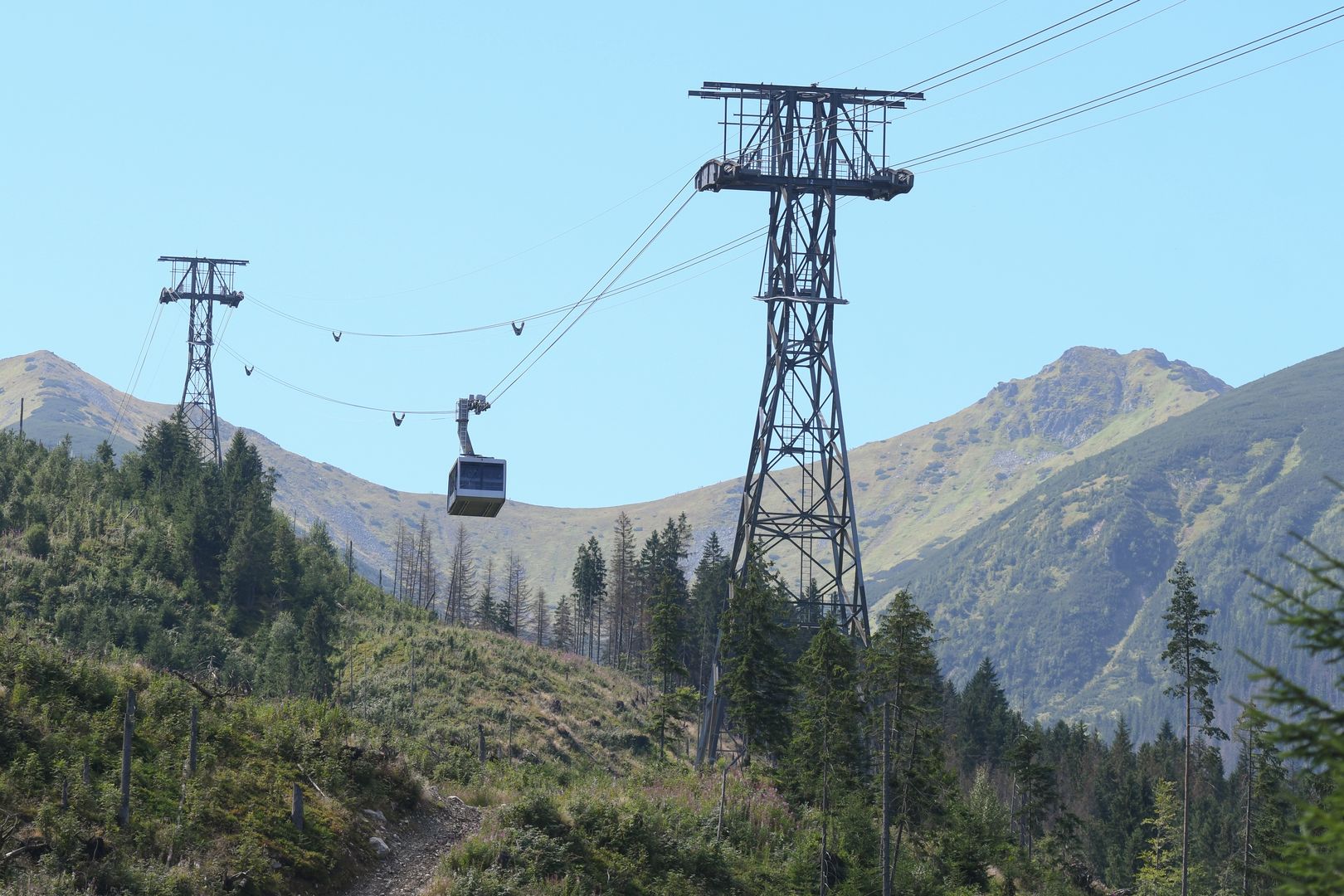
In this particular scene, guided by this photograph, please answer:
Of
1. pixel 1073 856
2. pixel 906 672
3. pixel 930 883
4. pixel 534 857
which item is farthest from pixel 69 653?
pixel 1073 856

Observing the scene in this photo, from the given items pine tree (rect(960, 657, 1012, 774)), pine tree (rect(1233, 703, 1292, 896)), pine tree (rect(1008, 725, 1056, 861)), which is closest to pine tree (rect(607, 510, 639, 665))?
pine tree (rect(960, 657, 1012, 774))

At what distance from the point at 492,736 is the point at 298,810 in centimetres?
4201

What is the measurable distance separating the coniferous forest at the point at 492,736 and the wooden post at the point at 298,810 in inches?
7.4

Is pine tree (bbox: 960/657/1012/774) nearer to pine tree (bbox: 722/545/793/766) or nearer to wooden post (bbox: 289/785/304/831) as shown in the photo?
pine tree (bbox: 722/545/793/766)

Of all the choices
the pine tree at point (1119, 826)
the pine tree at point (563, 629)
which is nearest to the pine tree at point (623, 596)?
the pine tree at point (563, 629)

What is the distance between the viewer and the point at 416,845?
44281 mm

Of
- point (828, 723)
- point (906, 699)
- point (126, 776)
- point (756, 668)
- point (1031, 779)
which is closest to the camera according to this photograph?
point (126, 776)

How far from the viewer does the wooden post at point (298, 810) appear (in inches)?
1607

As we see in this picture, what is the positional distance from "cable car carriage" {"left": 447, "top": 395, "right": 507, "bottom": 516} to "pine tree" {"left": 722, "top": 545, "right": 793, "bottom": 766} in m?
15.6

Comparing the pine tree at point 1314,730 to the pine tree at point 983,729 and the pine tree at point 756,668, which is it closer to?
the pine tree at point 756,668

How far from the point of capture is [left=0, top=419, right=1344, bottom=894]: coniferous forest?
36.9 meters

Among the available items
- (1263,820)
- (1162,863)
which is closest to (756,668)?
(1263,820)

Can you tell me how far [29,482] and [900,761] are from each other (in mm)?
66406

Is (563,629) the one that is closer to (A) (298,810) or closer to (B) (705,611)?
(B) (705,611)
